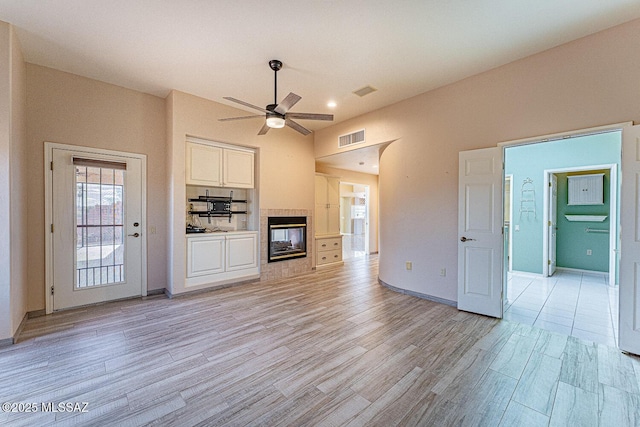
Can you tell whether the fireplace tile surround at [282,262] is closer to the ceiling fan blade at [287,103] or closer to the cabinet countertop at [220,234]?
the cabinet countertop at [220,234]

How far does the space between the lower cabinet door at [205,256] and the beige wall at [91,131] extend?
0.49 metres

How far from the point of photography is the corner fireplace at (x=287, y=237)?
5.35 meters

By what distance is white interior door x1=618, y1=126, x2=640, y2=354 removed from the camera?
2.48 meters

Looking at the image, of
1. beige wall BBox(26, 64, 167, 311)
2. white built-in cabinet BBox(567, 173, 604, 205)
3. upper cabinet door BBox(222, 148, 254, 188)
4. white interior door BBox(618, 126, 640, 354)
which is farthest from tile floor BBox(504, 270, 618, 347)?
beige wall BBox(26, 64, 167, 311)

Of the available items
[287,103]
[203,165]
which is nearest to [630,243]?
[287,103]

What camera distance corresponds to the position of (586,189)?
547 cm

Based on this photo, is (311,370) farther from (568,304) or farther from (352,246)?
(352,246)

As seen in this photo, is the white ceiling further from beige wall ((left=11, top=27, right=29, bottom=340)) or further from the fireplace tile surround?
the fireplace tile surround

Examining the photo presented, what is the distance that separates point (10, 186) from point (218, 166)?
2507 millimetres

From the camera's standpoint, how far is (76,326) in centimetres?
312

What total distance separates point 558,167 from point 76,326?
816cm

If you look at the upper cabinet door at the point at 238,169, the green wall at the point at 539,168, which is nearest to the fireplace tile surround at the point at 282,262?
the upper cabinet door at the point at 238,169

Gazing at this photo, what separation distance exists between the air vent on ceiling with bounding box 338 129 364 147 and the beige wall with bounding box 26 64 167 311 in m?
3.20

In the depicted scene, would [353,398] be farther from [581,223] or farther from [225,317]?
[581,223]
